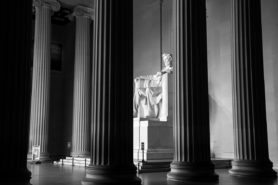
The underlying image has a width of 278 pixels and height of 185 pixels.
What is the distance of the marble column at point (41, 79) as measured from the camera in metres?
22.6

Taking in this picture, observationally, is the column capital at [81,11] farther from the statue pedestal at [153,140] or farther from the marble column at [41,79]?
the statue pedestal at [153,140]

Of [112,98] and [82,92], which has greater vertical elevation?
[82,92]

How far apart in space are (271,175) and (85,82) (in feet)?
48.8

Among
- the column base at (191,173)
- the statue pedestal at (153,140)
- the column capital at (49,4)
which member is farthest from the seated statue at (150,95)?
the column capital at (49,4)

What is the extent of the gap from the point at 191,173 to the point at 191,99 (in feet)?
7.67

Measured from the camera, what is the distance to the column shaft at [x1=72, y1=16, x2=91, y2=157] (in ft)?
77.8

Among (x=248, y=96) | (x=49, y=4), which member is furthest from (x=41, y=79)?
(x=248, y=96)

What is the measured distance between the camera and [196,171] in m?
11.2

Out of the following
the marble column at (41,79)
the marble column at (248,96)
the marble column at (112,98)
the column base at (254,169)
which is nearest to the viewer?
the marble column at (112,98)

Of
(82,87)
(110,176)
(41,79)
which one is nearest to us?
(110,176)

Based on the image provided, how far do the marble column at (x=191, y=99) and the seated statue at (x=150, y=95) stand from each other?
18.8 feet

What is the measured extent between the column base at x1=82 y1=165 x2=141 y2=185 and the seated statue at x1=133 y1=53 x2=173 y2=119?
858 cm

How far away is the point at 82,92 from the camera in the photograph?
24.4 metres

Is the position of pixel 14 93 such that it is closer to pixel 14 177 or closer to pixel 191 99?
pixel 14 177
